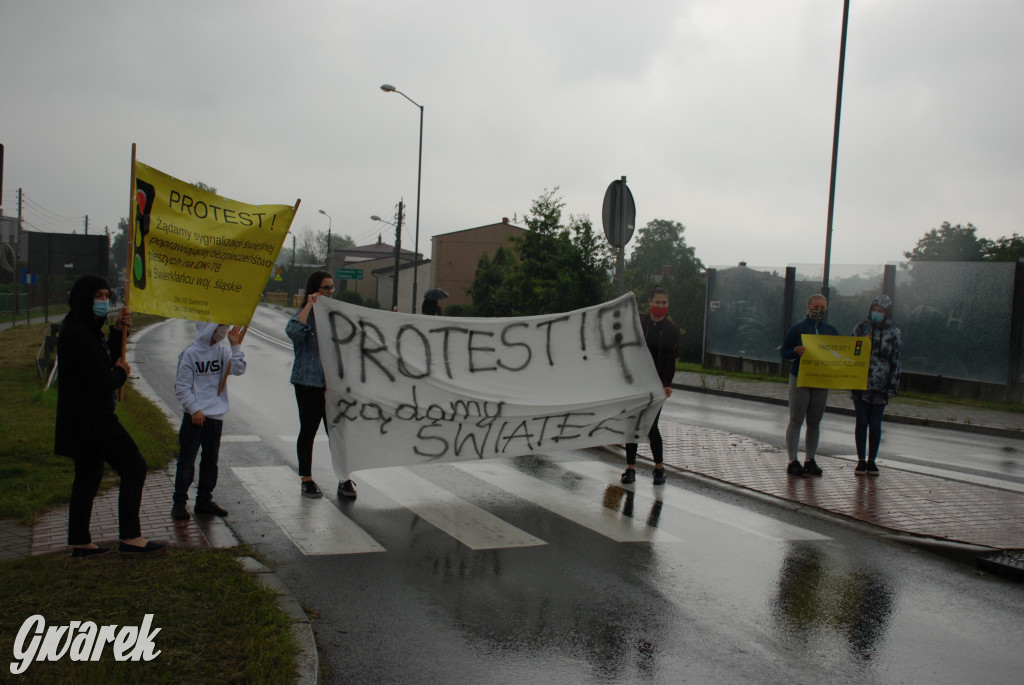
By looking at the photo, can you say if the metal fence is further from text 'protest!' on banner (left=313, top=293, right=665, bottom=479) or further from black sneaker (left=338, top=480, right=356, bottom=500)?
black sneaker (left=338, top=480, right=356, bottom=500)

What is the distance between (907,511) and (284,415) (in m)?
8.59

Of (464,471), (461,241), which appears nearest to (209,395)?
(464,471)

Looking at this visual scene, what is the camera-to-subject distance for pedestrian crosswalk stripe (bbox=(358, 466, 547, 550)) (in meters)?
6.12

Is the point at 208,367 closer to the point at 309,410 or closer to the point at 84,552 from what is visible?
the point at 309,410

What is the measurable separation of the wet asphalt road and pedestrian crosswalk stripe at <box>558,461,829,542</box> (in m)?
0.03

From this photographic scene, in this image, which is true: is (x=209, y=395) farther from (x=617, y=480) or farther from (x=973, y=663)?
(x=973, y=663)

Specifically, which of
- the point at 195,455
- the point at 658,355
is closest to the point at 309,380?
the point at 195,455

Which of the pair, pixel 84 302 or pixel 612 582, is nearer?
pixel 84 302

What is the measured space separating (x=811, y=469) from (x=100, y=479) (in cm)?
685

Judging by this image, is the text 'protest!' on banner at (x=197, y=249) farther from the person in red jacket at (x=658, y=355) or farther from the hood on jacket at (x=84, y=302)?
the person in red jacket at (x=658, y=355)

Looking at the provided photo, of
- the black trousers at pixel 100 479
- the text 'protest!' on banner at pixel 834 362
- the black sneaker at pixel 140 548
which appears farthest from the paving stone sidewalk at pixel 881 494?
the black trousers at pixel 100 479

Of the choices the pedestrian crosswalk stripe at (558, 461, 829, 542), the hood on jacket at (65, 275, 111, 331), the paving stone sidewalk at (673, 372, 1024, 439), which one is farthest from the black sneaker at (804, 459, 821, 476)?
the hood on jacket at (65, 275, 111, 331)

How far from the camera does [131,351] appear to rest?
23.3m

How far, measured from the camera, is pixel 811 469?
Answer: 8.84 metres
